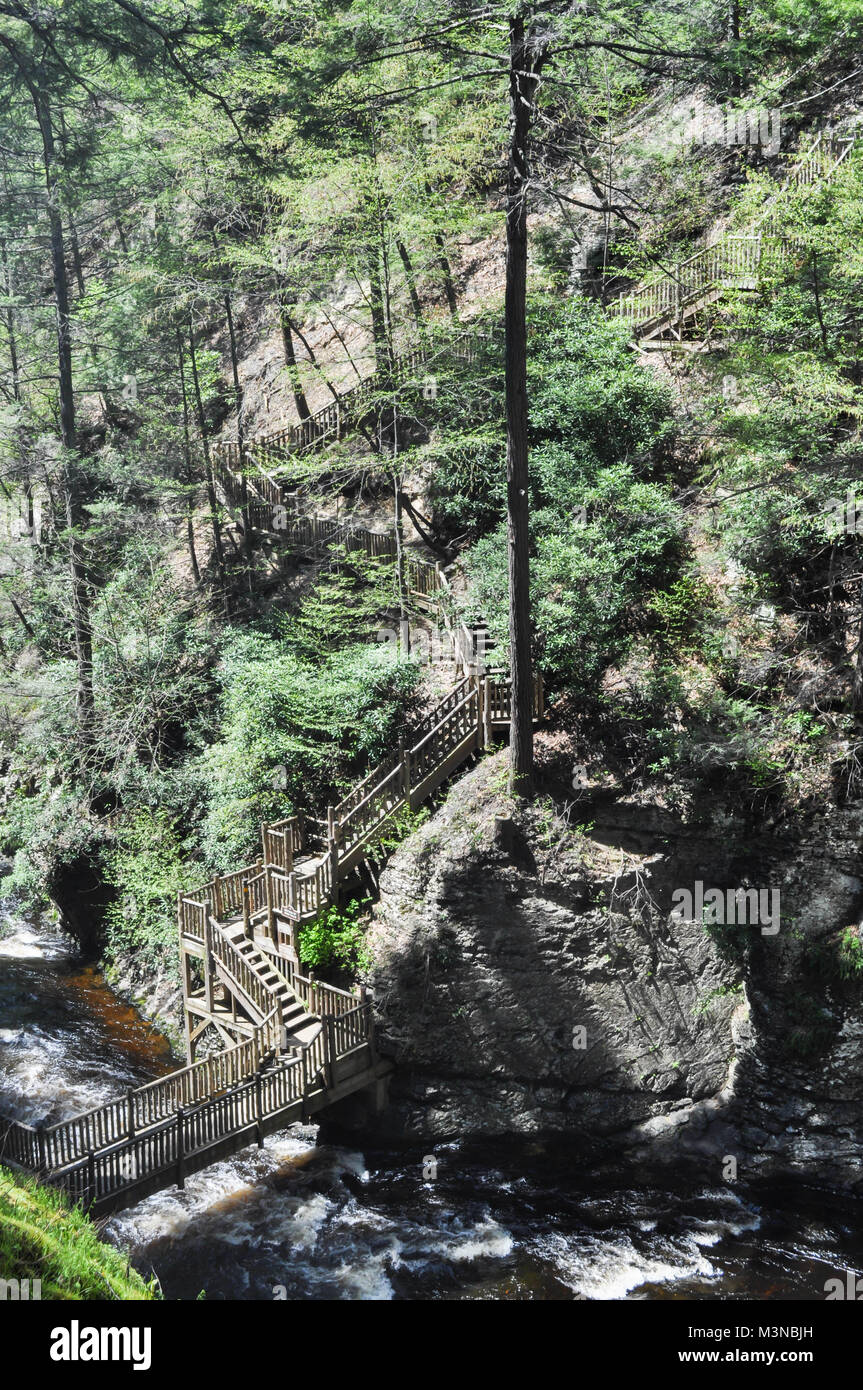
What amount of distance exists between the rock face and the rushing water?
0.55 m

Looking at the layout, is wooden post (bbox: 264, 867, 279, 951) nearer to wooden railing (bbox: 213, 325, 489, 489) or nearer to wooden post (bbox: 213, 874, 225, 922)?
wooden post (bbox: 213, 874, 225, 922)

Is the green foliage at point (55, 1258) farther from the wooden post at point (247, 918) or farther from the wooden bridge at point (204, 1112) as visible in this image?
the wooden post at point (247, 918)

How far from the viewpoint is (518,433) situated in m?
13.7

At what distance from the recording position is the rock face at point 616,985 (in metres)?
12.7

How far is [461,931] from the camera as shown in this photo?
1412 centimetres

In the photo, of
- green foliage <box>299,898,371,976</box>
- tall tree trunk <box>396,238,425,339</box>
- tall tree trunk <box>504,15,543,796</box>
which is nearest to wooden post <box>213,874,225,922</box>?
green foliage <box>299,898,371,976</box>

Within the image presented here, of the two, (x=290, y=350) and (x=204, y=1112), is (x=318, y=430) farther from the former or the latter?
(x=204, y=1112)

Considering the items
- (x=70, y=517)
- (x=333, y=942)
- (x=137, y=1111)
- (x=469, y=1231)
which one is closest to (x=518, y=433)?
(x=333, y=942)

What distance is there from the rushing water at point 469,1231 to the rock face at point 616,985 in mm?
548

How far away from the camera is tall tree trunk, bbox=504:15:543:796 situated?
491 inches

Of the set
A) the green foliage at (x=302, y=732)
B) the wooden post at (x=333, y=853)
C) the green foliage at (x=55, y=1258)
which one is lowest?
the green foliage at (x=55, y=1258)

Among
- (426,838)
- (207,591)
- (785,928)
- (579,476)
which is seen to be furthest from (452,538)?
(785,928)

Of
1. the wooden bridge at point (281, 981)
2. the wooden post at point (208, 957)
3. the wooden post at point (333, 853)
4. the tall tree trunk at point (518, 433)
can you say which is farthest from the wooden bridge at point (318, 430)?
the wooden post at point (208, 957)

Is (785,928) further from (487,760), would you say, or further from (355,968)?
(355,968)
